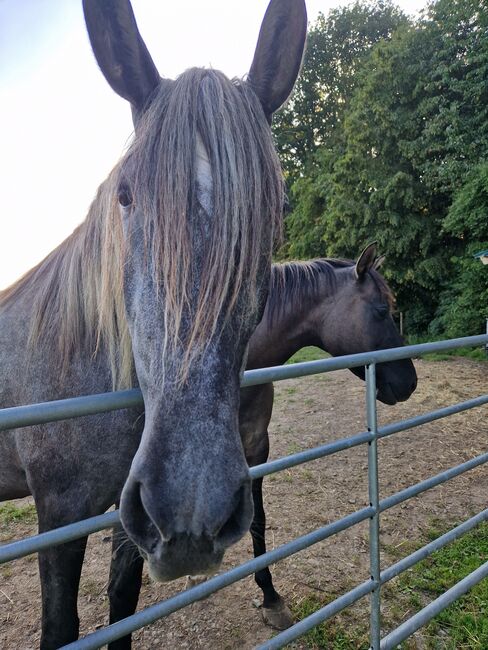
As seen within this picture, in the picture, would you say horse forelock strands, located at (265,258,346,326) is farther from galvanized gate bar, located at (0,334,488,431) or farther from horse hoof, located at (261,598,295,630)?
horse hoof, located at (261,598,295,630)

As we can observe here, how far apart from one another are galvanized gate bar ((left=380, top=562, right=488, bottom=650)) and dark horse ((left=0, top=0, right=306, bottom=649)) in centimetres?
116

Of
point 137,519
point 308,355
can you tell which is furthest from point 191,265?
point 308,355

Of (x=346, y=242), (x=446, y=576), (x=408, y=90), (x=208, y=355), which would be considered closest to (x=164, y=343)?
(x=208, y=355)

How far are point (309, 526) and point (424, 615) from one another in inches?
65.0

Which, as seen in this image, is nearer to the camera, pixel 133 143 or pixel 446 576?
pixel 133 143

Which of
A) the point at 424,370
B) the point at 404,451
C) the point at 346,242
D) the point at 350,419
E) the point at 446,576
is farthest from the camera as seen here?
the point at 346,242

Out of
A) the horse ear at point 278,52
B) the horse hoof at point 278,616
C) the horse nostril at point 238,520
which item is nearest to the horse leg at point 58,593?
the horse nostril at point 238,520

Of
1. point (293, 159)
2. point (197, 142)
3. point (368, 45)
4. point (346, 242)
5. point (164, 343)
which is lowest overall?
point (164, 343)

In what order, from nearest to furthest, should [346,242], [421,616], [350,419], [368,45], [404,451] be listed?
[421,616], [404,451], [350,419], [346,242], [368,45]

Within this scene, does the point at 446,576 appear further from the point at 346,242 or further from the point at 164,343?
the point at 346,242

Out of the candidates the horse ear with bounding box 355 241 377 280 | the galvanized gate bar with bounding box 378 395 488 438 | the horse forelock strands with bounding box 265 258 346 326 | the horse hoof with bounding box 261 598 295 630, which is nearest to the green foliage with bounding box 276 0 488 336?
the horse ear with bounding box 355 241 377 280

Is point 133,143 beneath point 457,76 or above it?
beneath

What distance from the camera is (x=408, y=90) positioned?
48.6 feet

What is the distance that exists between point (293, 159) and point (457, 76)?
29.2 ft
